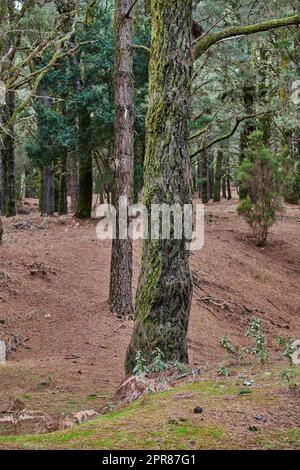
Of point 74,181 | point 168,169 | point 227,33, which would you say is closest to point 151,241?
point 168,169

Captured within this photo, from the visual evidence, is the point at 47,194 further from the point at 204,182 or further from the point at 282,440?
the point at 282,440

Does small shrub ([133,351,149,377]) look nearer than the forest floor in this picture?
No

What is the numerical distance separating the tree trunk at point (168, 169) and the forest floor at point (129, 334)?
58 cm

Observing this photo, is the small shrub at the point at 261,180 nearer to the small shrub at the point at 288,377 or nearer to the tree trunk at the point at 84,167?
the tree trunk at the point at 84,167

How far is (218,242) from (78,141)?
5765mm

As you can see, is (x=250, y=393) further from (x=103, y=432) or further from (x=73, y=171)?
(x=73, y=171)

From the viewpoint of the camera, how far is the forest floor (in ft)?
11.8

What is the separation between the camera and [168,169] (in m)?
5.92

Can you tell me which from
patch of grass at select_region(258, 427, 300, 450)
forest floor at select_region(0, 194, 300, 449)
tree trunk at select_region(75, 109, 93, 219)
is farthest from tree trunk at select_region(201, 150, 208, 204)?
patch of grass at select_region(258, 427, 300, 450)

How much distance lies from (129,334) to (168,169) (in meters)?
5.29

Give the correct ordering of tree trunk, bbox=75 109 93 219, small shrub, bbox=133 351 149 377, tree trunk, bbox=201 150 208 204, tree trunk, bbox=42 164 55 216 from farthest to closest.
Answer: tree trunk, bbox=201 150 208 204 < tree trunk, bbox=42 164 55 216 < tree trunk, bbox=75 109 93 219 < small shrub, bbox=133 351 149 377

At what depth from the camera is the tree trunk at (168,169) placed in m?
5.91

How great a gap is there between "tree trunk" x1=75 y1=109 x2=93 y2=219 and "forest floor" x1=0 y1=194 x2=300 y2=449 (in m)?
0.89

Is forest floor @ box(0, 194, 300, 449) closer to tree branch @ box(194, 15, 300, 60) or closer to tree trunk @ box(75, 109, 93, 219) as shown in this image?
tree trunk @ box(75, 109, 93, 219)
